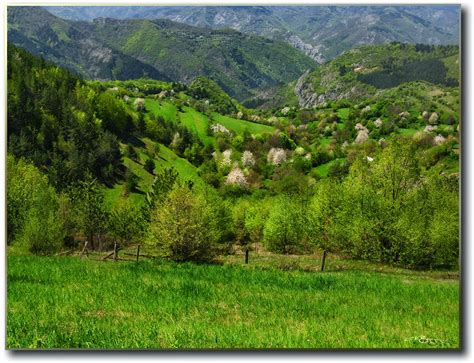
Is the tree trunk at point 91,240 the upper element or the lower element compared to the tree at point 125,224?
lower

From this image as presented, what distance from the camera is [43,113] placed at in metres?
20.0

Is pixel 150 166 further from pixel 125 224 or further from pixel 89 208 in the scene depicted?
pixel 89 208

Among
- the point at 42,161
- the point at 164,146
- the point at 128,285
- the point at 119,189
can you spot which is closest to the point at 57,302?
the point at 128,285

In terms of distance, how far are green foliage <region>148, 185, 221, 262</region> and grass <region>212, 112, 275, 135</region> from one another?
49.6m

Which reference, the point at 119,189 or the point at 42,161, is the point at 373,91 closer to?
the point at 119,189

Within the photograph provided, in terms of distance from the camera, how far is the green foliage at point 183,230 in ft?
59.6

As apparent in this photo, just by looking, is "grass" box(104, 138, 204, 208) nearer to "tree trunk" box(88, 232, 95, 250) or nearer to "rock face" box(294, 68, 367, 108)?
"tree trunk" box(88, 232, 95, 250)

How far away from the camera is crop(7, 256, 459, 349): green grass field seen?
278 inches

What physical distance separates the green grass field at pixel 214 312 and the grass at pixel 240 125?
58.6 metres

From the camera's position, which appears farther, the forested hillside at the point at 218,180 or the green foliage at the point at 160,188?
the green foliage at the point at 160,188

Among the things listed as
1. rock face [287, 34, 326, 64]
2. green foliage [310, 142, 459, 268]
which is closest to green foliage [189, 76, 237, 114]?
rock face [287, 34, 326, 64]

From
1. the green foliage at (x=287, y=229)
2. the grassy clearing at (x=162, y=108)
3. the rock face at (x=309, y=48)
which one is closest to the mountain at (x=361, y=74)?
the rock face at (x=309, y=48)

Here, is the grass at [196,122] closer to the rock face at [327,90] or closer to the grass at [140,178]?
the rock face at [327,90]

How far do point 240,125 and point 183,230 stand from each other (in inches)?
2260
